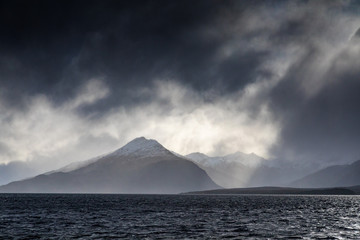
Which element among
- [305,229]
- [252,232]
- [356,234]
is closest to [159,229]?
[252,232]

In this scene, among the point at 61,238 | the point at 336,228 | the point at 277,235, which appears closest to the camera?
the point at 61,238

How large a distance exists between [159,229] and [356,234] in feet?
100

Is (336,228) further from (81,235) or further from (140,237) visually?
(81,235)

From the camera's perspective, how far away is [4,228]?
2537 inches

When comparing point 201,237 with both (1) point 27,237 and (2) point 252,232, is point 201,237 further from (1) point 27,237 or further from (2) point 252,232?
(1) point 27,237

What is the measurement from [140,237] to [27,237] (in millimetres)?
15962

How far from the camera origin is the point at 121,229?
206 feet

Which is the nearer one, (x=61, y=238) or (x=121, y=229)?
(x=61, y=238)

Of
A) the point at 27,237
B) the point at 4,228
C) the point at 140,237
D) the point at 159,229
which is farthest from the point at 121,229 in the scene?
the point at 4,228

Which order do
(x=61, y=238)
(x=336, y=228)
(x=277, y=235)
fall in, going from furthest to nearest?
(x=336, y=228), (x=277, y=235), (x=61, y=238)

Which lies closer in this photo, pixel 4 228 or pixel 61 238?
pixel 61 238

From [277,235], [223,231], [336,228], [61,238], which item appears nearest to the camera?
[61,238]

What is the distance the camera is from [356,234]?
5803 cm

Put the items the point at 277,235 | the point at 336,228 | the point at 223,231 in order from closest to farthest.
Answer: the point at 277,235, the point at 223,231, the point at 336,228
